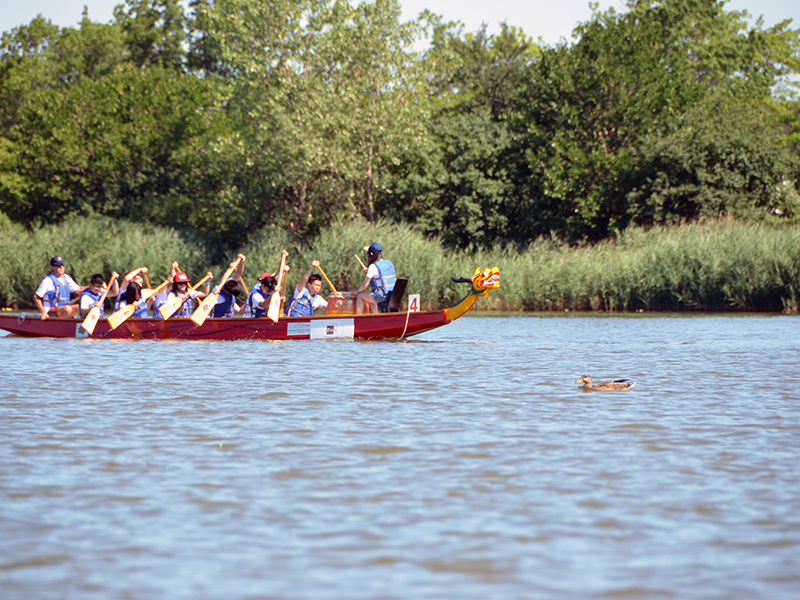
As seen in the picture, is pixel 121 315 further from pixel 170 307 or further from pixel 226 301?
pixel 226 301

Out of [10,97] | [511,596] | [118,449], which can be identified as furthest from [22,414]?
[10,97]

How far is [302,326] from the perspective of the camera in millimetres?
19875

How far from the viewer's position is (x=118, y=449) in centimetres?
820

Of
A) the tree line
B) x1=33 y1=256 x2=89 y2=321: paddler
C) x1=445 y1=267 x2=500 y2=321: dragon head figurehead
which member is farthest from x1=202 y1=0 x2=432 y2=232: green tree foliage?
x1=445 y1=267 x2=500 y2=321: dragon head figurehead

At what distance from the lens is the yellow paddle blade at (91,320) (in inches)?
793

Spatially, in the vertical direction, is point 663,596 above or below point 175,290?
below

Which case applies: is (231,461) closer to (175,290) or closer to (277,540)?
(277,540)

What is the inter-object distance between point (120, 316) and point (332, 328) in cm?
381

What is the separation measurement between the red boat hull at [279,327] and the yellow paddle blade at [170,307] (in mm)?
133

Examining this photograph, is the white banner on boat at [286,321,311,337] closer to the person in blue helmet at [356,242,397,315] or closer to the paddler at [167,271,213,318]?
the person in blue helmet at [356,242,397,315]

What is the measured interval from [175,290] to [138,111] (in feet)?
90.4

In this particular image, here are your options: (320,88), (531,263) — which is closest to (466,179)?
(320,88)

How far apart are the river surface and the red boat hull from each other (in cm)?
579

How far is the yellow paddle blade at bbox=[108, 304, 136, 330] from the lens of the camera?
20094 mm
